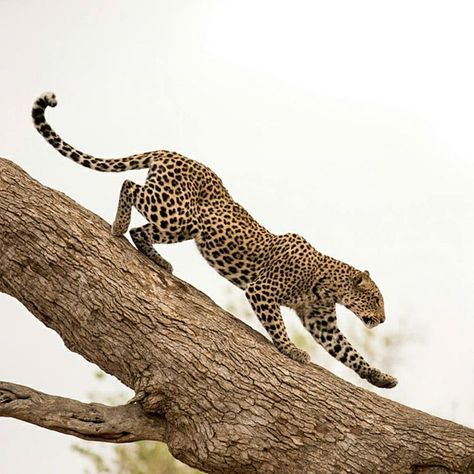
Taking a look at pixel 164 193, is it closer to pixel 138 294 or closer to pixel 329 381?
pixel 138 294

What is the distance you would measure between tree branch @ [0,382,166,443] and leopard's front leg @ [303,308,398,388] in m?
1.49

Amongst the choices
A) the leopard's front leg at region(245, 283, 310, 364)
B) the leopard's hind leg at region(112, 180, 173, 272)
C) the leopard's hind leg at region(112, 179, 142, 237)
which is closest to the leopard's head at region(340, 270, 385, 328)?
the leopard's front leg at region(245, 283, 310, 364)

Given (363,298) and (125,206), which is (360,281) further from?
(125,206)

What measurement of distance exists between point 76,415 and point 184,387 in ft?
2.39

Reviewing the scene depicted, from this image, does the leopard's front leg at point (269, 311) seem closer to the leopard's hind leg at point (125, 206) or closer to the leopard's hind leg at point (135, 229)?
the leopard's hind leg at point (135, 229)

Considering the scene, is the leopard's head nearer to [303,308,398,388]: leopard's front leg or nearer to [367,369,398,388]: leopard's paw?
[303,308,398,388]: leopard's front leg

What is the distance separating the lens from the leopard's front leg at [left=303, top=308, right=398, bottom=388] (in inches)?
306

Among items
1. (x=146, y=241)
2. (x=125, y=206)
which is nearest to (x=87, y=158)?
(x=125, y=206)

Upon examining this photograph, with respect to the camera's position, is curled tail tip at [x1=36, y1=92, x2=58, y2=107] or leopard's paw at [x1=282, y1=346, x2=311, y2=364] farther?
curled tail tip at [x1=36, y1=92, x2=58, y2=107]

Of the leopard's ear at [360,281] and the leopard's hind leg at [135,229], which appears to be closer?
the leopard's hind leg at [135,229]

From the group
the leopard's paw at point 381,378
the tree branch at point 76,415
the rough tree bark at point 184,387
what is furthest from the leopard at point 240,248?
the tree branch at point 76,415

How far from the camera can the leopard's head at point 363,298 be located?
769cm

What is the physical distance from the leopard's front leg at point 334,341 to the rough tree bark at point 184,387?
1.91 feet

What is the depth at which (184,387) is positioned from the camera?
6.94 m
